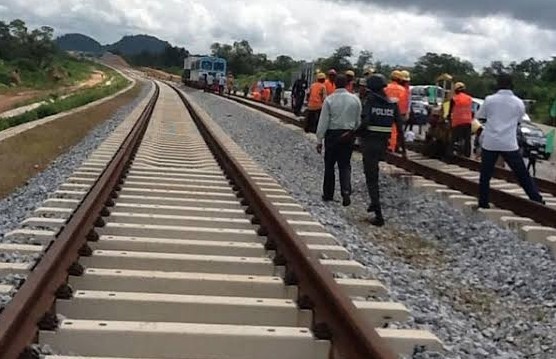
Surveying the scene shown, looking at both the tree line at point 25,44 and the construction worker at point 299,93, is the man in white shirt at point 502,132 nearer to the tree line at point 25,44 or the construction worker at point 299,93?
the construction worker at point 299,93

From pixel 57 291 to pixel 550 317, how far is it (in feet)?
11.0

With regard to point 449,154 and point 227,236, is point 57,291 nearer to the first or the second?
point 227,236

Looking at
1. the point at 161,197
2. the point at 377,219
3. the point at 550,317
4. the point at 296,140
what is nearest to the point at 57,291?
the point at 550,317

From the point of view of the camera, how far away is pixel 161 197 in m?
9.89

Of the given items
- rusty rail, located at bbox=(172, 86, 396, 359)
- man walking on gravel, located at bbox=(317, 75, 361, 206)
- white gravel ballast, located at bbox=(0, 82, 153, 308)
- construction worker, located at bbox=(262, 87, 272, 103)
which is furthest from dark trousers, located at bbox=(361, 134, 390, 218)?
construction worker, located at bbox=(262, 87, 272, 103)

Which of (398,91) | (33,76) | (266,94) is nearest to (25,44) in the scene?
(33,76)

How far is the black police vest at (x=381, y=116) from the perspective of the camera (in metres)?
10.1

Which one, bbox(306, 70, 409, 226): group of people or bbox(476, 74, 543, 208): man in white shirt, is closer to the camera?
bbox(306, 70, 409, 226): group of people

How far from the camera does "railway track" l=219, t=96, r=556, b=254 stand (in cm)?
946

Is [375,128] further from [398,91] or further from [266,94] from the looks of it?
[266,94]

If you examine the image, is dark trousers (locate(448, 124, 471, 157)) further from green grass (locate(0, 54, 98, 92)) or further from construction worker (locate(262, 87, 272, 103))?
green grass (locate(0, 54, 98, 92))

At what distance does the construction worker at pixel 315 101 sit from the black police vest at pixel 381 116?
10721 mm

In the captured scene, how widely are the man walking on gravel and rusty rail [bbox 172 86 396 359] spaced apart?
2991 mm

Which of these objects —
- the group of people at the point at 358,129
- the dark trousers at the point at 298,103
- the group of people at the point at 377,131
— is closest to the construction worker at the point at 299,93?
the dark trousers at the point at 298,103
